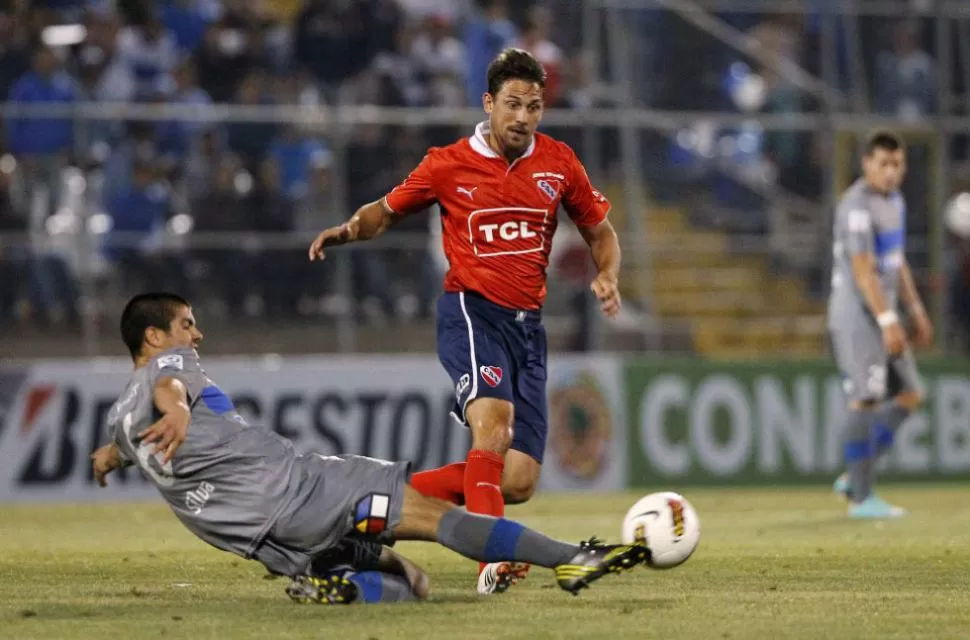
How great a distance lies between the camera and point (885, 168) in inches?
489

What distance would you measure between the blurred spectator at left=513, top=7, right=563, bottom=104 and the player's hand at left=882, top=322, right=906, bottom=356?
22.7ft

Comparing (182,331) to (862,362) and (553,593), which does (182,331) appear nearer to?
(553,593)

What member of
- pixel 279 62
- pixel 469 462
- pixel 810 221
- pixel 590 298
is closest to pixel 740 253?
pixel 810 221

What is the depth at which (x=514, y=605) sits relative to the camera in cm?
690

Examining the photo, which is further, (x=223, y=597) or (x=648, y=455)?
(x=648, y=455)

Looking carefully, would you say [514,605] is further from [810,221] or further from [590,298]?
Answer: [810,221]

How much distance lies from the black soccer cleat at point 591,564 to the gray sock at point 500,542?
0.04 metres

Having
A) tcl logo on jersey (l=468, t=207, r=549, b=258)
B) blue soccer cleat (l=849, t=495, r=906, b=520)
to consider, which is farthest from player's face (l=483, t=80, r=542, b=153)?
blue soccer cleat (l=849, t=495, r=906, b=520)

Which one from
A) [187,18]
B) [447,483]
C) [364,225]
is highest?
[187,18]

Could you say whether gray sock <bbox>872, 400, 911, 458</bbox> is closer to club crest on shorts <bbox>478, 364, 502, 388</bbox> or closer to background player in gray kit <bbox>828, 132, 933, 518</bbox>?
background player in gray kit <bbox>828, 132, 933, 518</bbox>

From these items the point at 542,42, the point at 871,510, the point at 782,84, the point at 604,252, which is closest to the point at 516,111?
the point at 604,252

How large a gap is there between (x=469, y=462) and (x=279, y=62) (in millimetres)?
10402

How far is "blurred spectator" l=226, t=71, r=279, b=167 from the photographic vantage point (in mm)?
16484

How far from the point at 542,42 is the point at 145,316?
39.7 feet
